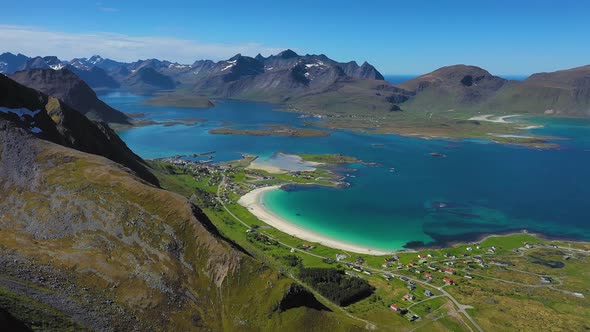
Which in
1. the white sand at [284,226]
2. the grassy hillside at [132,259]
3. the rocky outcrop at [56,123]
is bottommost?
the white sand at [284,226]

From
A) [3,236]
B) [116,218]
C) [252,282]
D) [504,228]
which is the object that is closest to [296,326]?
[252,282]

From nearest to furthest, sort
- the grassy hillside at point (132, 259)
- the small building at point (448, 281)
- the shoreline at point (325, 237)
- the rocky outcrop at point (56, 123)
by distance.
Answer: the grassy hillside at point (132, 259), the small building at point (448, 281), the rocky outcrop at point (56, 123), the shoreline at point (325, 237)

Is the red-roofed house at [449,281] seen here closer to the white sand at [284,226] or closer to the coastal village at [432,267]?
the coastal village at [432,267]

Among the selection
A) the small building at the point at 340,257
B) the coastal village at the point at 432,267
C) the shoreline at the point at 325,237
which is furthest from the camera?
the shoreline at the point at 325,237

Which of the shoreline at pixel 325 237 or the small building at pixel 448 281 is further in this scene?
the shoreline at pixel 325 237

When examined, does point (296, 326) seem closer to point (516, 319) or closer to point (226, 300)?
point (226, 300)

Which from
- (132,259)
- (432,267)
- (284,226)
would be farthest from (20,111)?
(432,267)

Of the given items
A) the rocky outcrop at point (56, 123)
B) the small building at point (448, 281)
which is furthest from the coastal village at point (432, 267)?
the rocky outcrop at point (56, 123)
